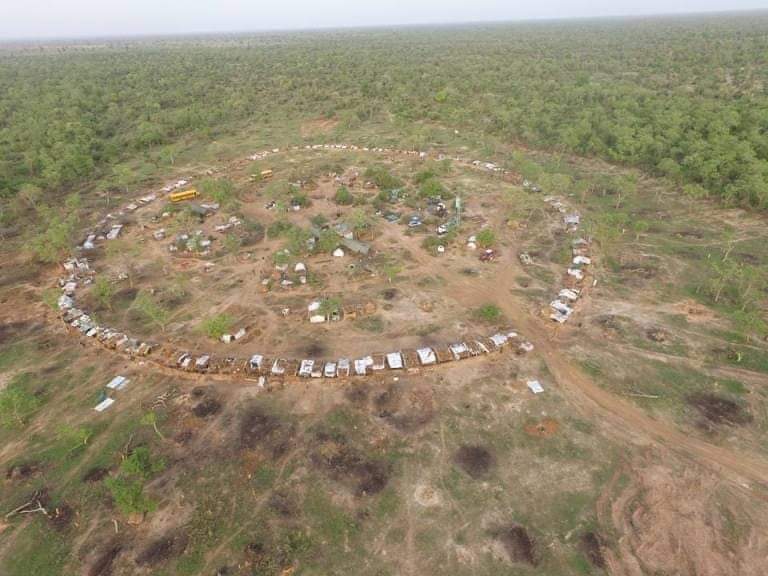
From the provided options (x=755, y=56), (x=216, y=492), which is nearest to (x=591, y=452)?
(x=216, y=492)

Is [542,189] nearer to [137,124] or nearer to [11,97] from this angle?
[137,124]

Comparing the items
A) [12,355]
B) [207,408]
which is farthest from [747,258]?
[12,355]

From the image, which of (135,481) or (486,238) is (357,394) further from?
(486,238)

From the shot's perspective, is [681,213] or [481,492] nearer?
[481,492]

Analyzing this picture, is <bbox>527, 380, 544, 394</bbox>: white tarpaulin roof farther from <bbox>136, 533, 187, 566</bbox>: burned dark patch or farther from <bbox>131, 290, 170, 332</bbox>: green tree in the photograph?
<bbox>131, 290, 170, 332</bbox>: green tree

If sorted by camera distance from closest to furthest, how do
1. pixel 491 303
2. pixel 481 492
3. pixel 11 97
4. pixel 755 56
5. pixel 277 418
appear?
1. pixel 481 492
2. pixel 277 418
3. pixel 491 303
4. pixel 11 97
5. pixel 755 56

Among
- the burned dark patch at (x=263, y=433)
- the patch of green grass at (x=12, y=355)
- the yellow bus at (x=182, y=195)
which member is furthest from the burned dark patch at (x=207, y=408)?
the yellow bus at (x=182, y=195)

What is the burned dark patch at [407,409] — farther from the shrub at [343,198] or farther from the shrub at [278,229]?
the shrub at [343,198]
